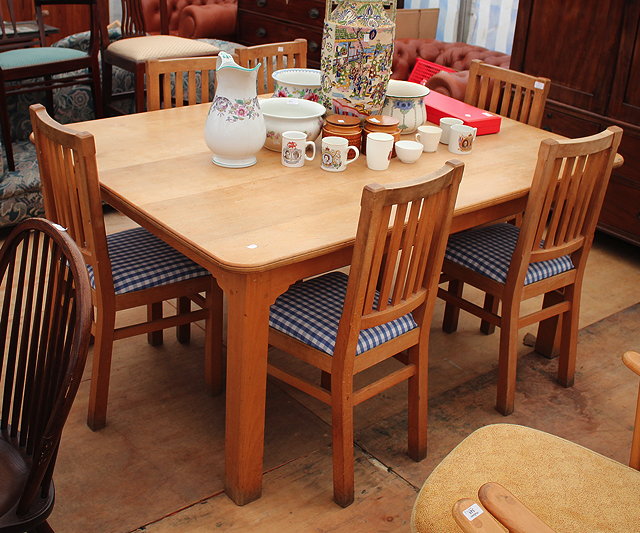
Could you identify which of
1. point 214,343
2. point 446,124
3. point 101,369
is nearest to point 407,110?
point 446,124

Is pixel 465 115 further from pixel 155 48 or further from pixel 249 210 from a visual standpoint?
pixel 155 48

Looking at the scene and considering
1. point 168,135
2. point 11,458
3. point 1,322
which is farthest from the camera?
point 168,135

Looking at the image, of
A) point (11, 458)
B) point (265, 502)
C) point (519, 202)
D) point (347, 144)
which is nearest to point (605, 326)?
point (519, 202)

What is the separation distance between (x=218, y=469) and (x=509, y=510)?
1209 millimetres

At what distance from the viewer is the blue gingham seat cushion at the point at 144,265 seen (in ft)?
7.26

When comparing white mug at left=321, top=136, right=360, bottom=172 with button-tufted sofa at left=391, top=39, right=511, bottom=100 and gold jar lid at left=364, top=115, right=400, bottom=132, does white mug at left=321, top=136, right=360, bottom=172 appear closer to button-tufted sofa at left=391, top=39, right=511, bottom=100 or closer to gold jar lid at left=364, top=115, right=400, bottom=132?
gold jar lid at left=364, top=115, right=400, bottom=132

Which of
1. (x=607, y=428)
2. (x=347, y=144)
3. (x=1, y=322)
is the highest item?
(x=347, y=144)

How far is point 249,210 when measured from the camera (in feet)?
6.70

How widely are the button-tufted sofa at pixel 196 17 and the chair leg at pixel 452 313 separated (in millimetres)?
3786

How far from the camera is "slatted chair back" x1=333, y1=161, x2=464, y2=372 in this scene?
5.93 ft

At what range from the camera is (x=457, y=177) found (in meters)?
1.95

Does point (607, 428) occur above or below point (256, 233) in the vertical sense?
below

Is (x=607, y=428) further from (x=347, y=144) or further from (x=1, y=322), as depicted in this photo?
(x=1, y=322)

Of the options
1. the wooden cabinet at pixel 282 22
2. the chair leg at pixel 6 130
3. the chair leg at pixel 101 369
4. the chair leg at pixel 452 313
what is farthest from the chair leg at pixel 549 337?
the wooden cabinet at pixel 282 22
